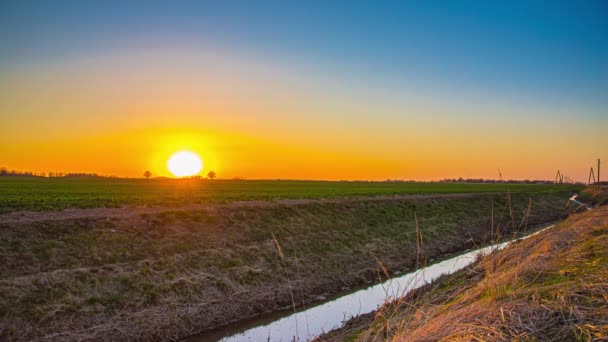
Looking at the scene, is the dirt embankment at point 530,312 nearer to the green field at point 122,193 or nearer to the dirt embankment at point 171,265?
the dirt embankment at point 171,265

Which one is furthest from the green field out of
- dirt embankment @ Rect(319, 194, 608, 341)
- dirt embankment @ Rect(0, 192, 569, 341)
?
dirt embankment @ Rect(0, 192, 569, 341)

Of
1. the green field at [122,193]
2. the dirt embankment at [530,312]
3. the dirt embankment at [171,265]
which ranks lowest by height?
the dirt embankment at [171,265]

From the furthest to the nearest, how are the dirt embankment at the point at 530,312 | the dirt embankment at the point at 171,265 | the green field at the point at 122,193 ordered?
the green field at the point at 122,193, the dirt embankment at the point at 171,265, the dirt embankment at the point at 530,312

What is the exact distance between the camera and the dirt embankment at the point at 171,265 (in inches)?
487

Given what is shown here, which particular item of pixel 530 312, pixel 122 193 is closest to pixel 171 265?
pixel 530 312

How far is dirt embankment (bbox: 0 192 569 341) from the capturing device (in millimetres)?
12359

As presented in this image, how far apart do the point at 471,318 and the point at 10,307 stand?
11.6 metres

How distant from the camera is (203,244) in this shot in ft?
62.2

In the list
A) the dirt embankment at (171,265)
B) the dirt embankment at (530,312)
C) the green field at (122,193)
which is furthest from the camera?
the green field at (122,193)

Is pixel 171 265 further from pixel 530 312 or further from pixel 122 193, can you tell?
pixel 122 193

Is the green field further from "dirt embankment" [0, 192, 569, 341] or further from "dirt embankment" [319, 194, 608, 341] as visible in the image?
"dirt embankment" [0, 192, 569, 341]

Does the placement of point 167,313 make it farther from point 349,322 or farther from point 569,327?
point 569,327

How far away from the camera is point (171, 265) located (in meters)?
16.2

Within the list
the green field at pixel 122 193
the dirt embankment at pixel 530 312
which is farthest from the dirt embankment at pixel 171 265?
the green field at pixel 122 193
